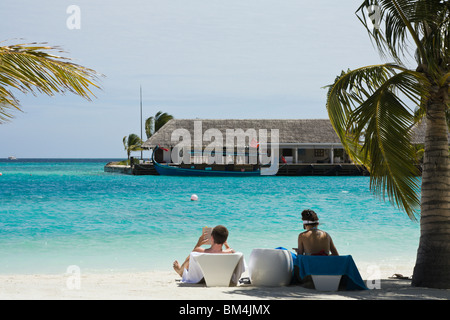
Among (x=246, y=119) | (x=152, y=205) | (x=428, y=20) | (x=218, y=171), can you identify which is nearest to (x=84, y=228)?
(x=152, y=205)

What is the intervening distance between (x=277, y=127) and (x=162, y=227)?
36.5m

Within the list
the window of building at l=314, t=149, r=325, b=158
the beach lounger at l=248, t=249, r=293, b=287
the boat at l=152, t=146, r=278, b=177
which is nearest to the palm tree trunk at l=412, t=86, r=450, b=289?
the beach lounger at l=248, t=249, r=293, b=287

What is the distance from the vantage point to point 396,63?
22.7ft

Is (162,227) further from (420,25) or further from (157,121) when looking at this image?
(157,121)

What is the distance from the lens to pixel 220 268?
6.58 meters

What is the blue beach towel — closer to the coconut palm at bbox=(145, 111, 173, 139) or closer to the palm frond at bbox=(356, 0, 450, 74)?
the palm frond at bbox=(356, 0, 450, 74)

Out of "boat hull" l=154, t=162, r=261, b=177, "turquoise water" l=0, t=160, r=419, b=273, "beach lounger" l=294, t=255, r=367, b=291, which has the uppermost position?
"beach lounger" l=294, t=255, r=367, b=291

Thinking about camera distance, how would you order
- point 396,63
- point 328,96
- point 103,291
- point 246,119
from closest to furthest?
point 103,291 < point 396,63 < point 328,96 < point 246,119

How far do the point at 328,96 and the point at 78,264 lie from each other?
6.25m

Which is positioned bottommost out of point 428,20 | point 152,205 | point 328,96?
point 152,205

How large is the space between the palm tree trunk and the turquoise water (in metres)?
4.44

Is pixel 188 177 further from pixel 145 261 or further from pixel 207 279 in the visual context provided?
pixel 207 279

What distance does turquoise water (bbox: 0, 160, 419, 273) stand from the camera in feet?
37.5
